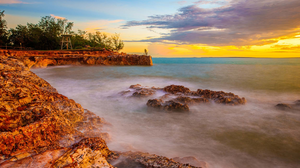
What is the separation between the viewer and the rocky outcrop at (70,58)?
22.2m

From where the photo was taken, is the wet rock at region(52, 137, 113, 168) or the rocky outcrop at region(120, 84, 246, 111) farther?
the rocky outcrop at region(120, 84, 246, 111)

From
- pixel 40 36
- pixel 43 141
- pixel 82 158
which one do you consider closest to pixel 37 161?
pixel 82 158

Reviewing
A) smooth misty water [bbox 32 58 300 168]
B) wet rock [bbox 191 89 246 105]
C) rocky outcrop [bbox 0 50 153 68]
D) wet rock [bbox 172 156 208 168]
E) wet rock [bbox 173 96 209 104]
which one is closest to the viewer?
wet rock [bbox 172 156 208 168]

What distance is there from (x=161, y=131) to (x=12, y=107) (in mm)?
3228

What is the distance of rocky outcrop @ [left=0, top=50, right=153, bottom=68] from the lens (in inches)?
876

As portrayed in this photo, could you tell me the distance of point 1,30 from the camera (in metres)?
33.1

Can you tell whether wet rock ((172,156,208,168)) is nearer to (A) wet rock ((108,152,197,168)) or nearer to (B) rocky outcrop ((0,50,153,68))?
(A) wet rock ((108,152,197,168))

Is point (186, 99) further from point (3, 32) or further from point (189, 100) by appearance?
point (3, 32)

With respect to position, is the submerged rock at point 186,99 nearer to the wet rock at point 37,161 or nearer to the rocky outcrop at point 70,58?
the wet rock at point 37,161

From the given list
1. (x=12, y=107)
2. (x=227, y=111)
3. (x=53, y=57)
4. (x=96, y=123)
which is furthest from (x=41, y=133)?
(x=53, y=57)

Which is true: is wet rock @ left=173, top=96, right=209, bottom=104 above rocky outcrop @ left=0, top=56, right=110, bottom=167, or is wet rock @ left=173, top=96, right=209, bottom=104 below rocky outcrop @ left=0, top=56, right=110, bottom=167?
below

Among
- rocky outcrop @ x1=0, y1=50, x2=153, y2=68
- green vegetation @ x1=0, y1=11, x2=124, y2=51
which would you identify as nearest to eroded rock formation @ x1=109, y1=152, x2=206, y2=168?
rocky outcrop @ x1=0, y1=50, x2=153, y2=68

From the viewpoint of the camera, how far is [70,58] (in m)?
26.6

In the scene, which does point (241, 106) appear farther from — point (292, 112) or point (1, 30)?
point (1, 30)
